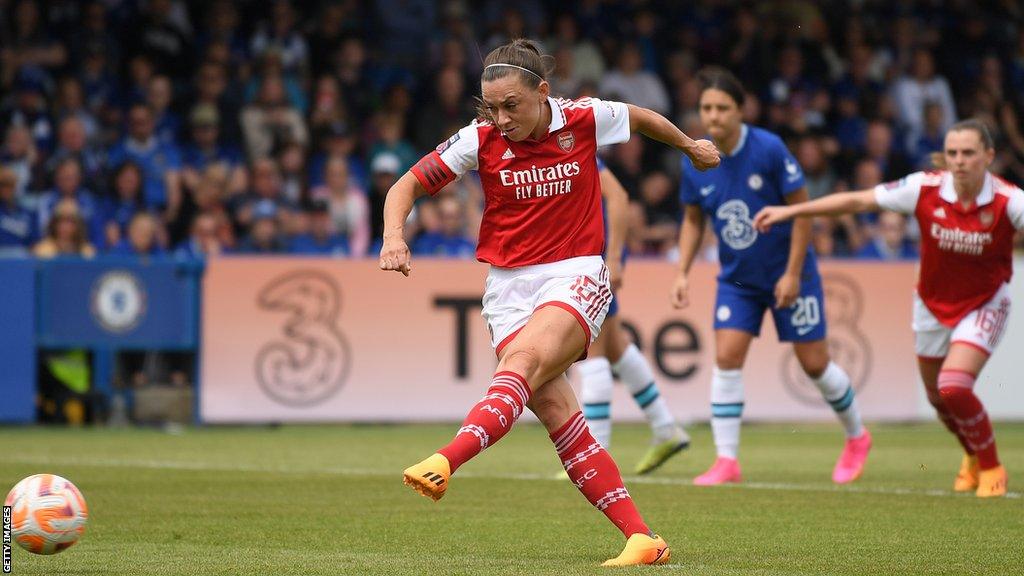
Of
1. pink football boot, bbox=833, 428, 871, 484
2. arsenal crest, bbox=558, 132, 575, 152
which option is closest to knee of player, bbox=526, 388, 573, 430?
arsenal crest, bbox=558, 132, 575, 152

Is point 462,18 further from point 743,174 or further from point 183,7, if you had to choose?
point 743,174

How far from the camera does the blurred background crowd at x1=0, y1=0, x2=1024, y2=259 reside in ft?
53.4

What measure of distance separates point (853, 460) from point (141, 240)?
304 inches

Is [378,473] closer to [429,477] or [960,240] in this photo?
[960,240]

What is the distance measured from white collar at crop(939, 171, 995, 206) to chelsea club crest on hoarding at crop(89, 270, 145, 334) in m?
8.16

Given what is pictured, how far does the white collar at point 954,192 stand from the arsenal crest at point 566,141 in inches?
133

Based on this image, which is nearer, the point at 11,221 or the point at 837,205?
the point at 837,205

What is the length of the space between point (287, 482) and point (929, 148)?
483 inches

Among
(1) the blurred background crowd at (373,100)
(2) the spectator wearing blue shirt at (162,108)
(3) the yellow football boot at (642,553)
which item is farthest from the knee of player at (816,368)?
(2) the spectator wearing blue shirt at (162,108)

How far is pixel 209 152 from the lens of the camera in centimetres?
1736

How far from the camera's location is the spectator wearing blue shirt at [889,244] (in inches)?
653

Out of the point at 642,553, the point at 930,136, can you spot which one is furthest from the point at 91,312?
the point at 930,136

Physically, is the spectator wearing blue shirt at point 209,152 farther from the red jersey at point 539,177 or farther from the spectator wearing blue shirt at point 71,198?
the red jersey at point 539,177

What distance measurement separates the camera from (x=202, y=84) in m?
17.7
